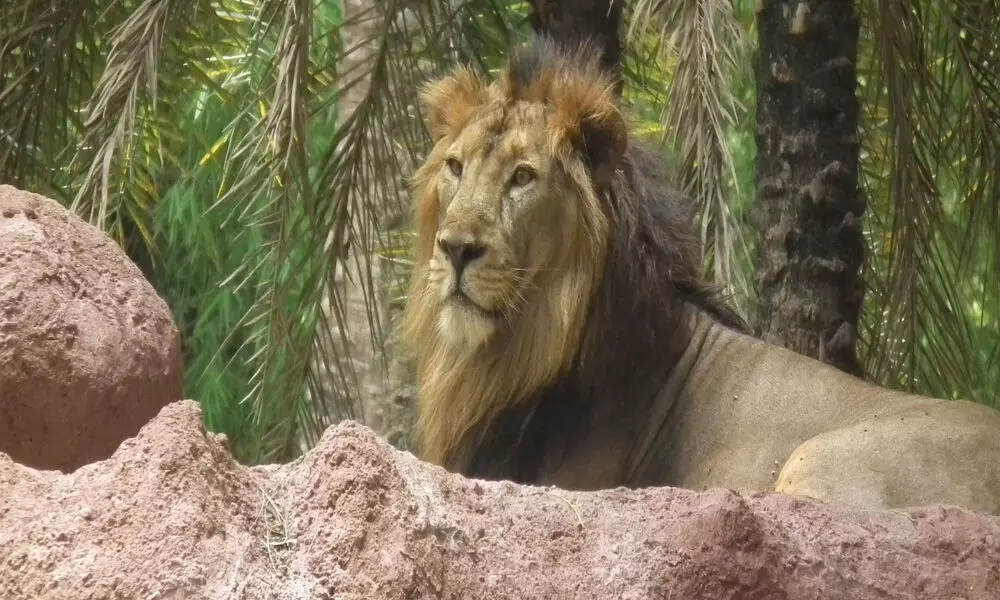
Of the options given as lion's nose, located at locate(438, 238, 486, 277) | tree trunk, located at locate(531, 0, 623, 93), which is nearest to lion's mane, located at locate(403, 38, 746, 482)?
lion's nose, located at locate(438, 238, 486, 277)

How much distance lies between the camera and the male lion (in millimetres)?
4180

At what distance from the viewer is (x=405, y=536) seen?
7.20 ft

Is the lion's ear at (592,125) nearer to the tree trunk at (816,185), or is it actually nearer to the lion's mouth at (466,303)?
the lion's mouth at (466,303)

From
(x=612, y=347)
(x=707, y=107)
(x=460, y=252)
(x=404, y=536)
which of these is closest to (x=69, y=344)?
(x=404, y=536)

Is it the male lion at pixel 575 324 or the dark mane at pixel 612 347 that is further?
the dark mane at pixel 612 347

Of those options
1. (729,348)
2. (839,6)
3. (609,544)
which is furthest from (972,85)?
(609,544)

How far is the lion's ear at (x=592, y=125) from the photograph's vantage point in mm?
4352

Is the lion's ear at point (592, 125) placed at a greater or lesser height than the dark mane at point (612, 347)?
greater

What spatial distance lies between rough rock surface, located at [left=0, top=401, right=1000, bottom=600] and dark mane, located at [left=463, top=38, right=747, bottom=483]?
1.93m

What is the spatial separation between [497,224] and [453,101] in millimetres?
570

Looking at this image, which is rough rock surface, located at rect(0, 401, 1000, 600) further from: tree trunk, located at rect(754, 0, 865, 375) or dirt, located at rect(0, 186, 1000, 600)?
tree trunk, located at rect(754, 0, 865, 375)

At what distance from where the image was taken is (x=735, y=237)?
5.17 meters

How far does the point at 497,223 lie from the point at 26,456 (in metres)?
1.63

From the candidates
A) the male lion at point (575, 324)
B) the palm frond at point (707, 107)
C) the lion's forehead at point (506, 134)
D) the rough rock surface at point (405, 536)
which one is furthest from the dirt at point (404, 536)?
the palm frond at point (707, 107)
